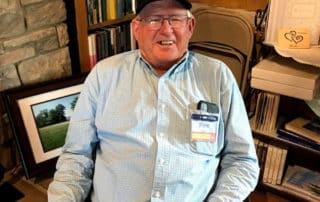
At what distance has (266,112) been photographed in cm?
204

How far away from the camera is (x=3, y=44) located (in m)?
1.87

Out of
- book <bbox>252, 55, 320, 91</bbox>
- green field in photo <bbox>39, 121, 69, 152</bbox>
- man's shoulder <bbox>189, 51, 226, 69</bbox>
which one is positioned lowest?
green field in photo <bbox>39, 121, 69, 152</bbox>

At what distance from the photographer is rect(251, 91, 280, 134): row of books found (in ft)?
6.50

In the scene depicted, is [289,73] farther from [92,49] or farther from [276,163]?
[92,49]

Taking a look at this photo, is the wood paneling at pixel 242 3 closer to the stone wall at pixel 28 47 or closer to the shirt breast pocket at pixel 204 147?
the stone wall at pixel 28 47

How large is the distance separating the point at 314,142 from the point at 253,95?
573mm

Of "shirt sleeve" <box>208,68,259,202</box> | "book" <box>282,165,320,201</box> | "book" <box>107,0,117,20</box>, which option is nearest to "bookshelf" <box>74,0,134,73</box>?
"book" <box>107,0,117,20</box>

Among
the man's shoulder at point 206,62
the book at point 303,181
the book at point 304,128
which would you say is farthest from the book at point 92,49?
the book at point 303,181

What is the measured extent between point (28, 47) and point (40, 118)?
0.37 meters

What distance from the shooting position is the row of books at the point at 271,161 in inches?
81.6

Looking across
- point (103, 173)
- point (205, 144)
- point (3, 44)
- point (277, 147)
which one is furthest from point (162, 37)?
point (277, 147)

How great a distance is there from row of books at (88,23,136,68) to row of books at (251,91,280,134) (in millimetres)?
919

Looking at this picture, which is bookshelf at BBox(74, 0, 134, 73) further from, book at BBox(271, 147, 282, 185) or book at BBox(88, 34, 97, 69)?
book at BBox(271, 147, 282, 185)

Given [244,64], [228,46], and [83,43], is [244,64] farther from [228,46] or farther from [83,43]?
[83,43]
